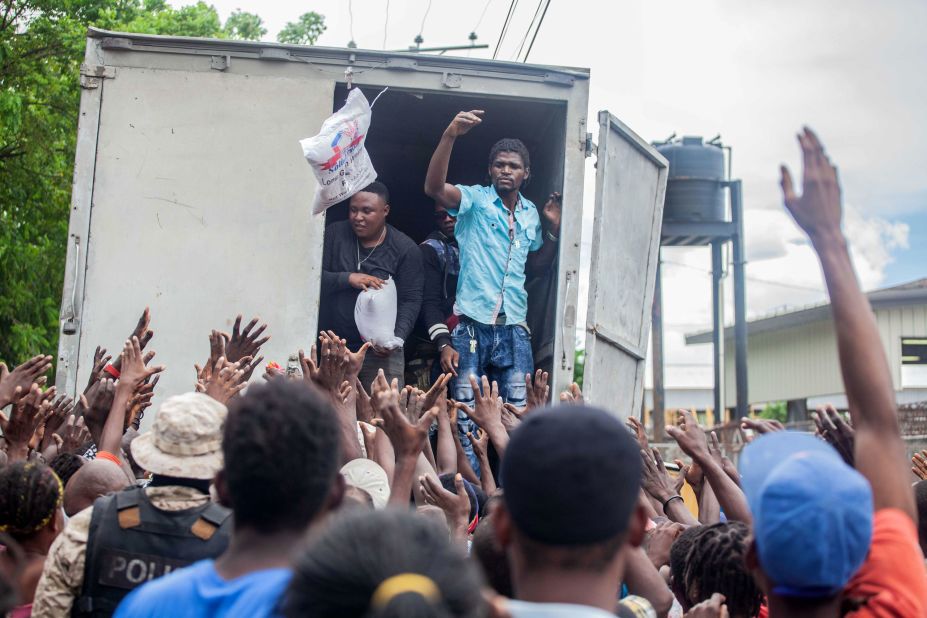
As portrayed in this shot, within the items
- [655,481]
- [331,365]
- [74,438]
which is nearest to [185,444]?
[331,365]

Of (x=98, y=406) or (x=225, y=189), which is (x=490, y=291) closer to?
(x=225, y=189)

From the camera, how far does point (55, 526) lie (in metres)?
2.58

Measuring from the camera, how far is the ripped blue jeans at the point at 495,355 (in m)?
6.27

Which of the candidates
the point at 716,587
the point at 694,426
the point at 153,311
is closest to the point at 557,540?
the point at 716,587

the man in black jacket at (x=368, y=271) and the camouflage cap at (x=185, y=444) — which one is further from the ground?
the man in black jacket at (x=368, y=271)

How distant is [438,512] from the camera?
2764 millimetres

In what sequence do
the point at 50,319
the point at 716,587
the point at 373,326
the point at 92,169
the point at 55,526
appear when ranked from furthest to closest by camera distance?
the point at 50,319 < the point at 373,326 < the point at 92,169 < the point at 55,526 < the point at 716,587

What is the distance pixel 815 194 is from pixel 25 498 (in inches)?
76.0

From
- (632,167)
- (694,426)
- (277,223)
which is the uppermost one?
(632,167)

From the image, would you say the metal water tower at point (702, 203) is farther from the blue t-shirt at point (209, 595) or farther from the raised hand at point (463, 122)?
the blue t-shirt at point (209, 595)

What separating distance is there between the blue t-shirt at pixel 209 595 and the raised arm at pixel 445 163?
13.7ft

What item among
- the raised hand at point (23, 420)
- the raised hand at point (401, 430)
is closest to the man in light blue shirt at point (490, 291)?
the raised hand at point (23, 420)

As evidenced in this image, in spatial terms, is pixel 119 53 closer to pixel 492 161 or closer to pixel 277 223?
pixel 277 223

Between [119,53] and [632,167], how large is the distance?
3.15m
